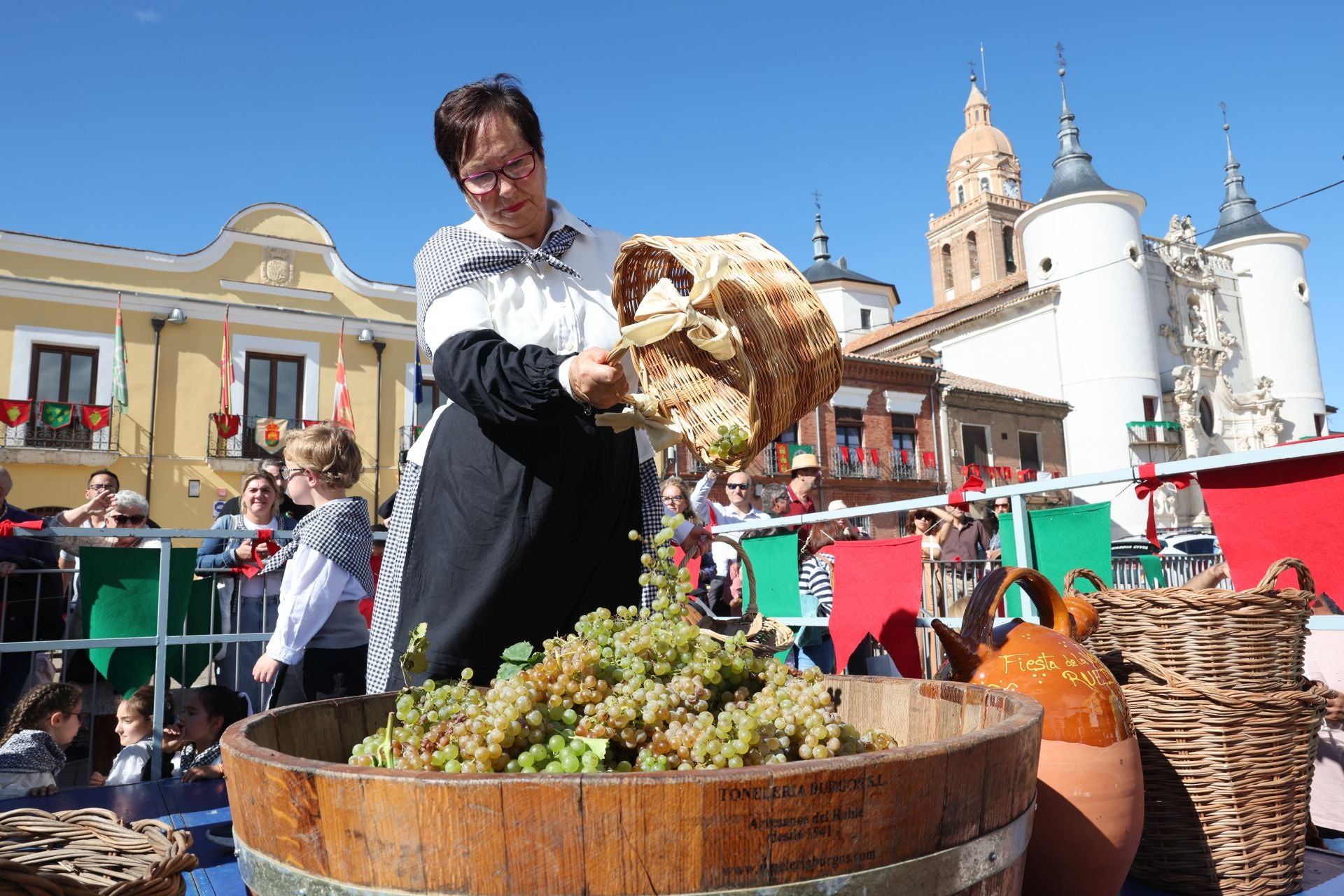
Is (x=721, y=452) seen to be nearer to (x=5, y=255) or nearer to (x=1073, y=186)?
(x=5, y=255)

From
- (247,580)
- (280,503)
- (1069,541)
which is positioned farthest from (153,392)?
(1069,541)

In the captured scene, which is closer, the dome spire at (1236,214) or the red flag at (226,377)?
the red flag at (226,377)

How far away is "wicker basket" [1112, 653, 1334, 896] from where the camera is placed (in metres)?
1.70

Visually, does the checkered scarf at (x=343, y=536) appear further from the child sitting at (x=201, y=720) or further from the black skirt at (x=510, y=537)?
the black skirt at (x=510, y=537)

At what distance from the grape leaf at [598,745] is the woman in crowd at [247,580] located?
4042 mm

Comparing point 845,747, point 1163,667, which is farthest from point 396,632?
point 1163,667

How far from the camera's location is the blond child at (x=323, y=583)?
312cm

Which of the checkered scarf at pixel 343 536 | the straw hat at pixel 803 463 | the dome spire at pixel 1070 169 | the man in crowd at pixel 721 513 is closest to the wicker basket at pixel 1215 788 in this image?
the checkered scarf at pixel 343 536

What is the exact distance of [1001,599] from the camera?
171 cm

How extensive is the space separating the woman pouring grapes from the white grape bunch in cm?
45

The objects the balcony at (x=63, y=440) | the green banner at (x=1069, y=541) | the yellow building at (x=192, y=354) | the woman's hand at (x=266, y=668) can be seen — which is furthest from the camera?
the yellow building at (x=192, y=354)

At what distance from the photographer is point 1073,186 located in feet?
112

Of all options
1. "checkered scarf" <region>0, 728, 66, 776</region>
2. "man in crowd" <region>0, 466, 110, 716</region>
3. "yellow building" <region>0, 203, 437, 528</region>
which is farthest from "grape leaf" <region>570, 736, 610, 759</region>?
"yellow building" <region>0, 203, 437, 528</region>

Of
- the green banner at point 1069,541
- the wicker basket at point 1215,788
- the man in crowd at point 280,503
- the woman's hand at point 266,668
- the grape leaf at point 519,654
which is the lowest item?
the wicker basket at point 1215,788
